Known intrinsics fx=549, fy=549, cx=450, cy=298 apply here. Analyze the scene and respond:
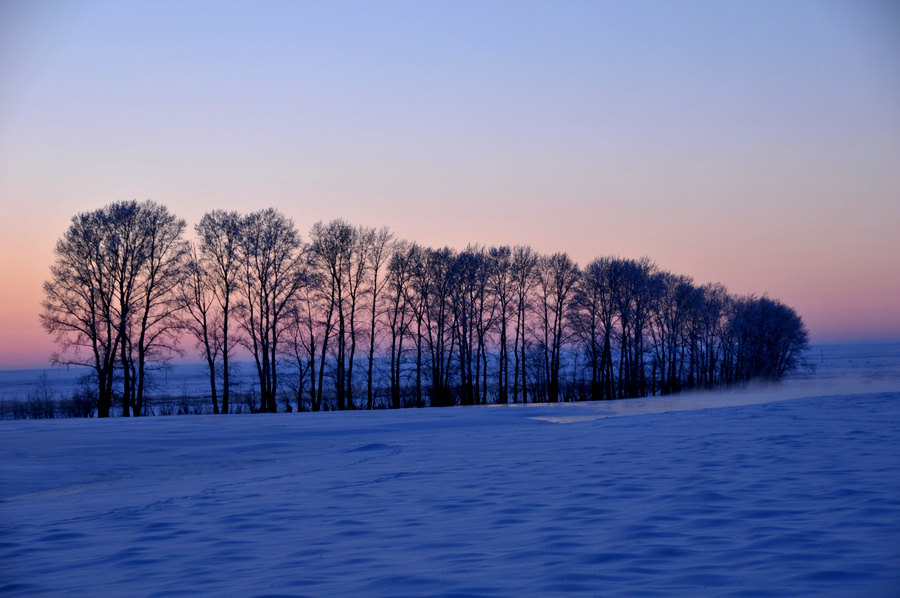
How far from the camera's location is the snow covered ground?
3.90 metres

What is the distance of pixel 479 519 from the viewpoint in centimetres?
560


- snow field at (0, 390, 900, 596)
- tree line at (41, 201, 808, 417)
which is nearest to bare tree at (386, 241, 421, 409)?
tree line at (41, 201, 808, 417)

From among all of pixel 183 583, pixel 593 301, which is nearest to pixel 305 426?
pixel 183 583

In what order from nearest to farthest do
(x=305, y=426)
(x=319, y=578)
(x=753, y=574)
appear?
(x=753, y=574) → (x=319, y=578) → (x=305, y=426)

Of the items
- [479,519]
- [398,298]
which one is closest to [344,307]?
[398,298]

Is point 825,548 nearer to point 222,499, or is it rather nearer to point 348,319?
point 222,499

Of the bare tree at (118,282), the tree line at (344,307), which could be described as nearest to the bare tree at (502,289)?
the tree line at (344,307)

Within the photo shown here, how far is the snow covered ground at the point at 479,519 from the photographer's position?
390 cm

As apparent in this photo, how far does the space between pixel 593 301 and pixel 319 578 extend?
45.9m

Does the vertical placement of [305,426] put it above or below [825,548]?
below

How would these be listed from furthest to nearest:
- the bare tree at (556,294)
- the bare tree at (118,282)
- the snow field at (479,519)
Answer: the bare tree at (556,294), the bare tree at (118,282), the snow field at (479,519)

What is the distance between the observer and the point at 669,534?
476 centimetres

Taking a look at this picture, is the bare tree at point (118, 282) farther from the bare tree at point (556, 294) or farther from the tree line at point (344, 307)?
the bare tree at point (556, 294)

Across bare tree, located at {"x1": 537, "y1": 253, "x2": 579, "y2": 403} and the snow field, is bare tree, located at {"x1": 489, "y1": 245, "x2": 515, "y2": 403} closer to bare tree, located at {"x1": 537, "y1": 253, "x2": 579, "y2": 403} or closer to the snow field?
bare tree, located at {"x1": 537, "y1": 253, "x2": 579, "y2": 403}
